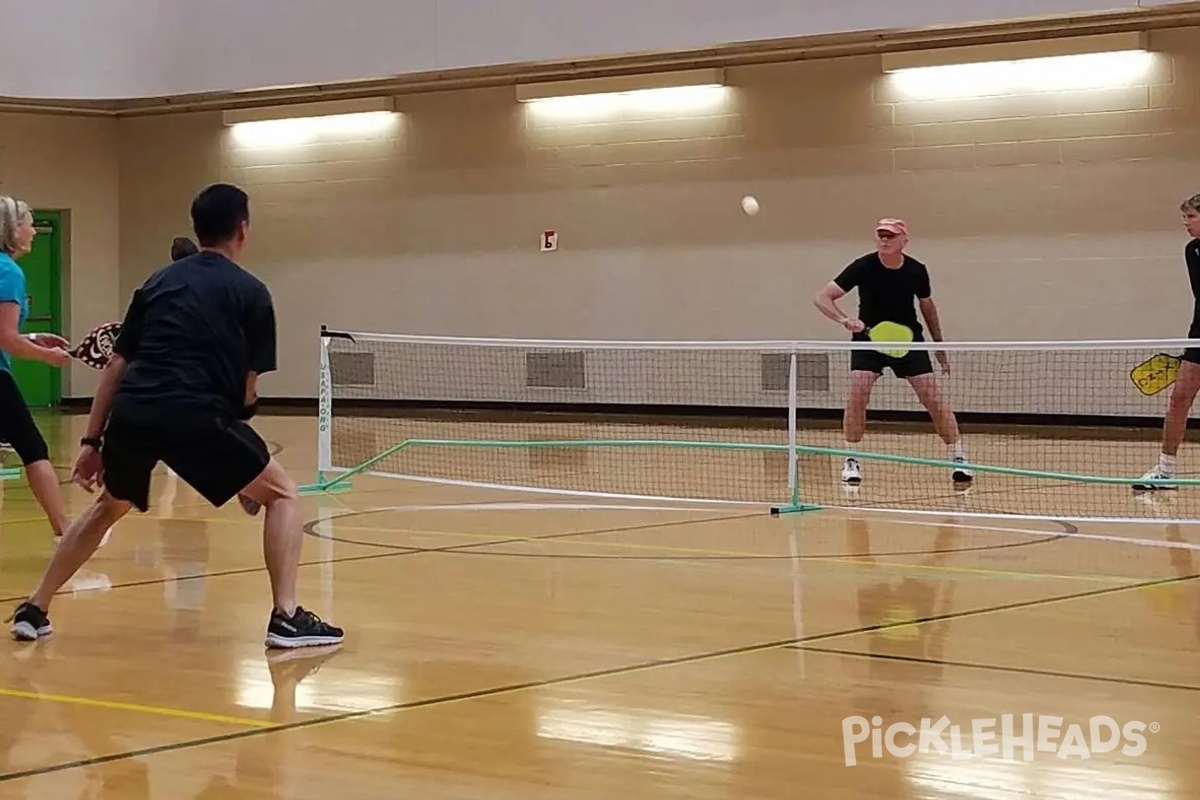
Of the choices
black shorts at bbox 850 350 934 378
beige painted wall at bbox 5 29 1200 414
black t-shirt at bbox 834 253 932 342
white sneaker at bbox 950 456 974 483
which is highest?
beige painted wall at bbox 5 29 1200 414

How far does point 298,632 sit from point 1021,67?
13656mm

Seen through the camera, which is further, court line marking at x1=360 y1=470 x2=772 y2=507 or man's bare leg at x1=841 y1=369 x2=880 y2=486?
man's bare leg at x1=841 y1=369 x2=880 y2=486

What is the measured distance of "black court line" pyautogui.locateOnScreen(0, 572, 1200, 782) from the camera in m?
4.61

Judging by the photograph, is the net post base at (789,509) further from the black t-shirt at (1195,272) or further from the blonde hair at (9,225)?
the blonde hair at (9,225)

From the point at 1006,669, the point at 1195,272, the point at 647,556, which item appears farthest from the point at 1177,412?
the point at 1006,669

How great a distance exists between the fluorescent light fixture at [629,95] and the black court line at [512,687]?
1328 cm

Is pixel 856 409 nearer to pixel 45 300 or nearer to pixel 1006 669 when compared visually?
pixel 1006 669

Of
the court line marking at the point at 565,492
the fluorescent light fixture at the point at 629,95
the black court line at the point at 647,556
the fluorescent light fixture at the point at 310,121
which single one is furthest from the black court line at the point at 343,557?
the fluorescent light fixture at the point at 310,121

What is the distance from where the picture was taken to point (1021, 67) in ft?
59.3

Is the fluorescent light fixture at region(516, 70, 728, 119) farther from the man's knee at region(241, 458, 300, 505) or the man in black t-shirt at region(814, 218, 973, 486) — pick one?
the man's knee at region(241, 458, 300, 505)

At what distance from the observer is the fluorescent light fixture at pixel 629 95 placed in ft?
65.6

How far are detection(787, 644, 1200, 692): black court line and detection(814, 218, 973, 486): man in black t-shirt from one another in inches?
254

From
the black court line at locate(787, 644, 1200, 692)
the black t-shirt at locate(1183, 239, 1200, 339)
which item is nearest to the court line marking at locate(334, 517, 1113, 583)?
the black court line at locate(787, 644, 1200, 692)

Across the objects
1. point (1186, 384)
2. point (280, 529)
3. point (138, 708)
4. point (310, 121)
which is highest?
point (310, 121)
